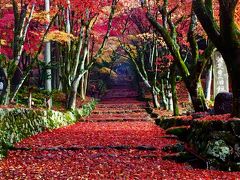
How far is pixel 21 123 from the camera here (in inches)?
435

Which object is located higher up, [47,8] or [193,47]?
[47,8]

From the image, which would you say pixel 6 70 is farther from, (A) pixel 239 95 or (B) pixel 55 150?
(A) pixel 239 95

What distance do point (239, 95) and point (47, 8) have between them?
15.0 m

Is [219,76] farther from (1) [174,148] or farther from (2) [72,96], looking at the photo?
(1) [174,148]

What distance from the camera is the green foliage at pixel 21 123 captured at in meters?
9.23

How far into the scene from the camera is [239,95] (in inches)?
339

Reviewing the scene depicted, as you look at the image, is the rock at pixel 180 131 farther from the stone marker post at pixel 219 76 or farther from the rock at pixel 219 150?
the stone marker post at pixel 219 76

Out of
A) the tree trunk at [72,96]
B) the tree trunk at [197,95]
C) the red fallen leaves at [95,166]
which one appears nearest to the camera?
the red fallen leaves at [95,166]

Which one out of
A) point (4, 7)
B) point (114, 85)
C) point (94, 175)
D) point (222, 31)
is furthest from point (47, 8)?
point (114, 85)

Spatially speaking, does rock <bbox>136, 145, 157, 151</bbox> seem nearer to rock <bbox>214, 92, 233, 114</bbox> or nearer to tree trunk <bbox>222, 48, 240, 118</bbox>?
tree trunk <bbox>222, 48, 240, 118</bbox>

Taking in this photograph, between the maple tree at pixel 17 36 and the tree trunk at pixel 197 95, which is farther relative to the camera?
the maple tree at pixel 17 36

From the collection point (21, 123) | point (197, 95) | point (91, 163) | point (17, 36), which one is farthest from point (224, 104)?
point (17, 36)

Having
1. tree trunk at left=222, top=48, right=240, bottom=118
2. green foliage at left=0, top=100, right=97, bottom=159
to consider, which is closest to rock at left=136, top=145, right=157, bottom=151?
tree trunk at left=222, top=48, right=240, bottom=118

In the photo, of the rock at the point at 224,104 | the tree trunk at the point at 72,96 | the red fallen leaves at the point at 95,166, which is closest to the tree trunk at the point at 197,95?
the rock at the point at 224,104
